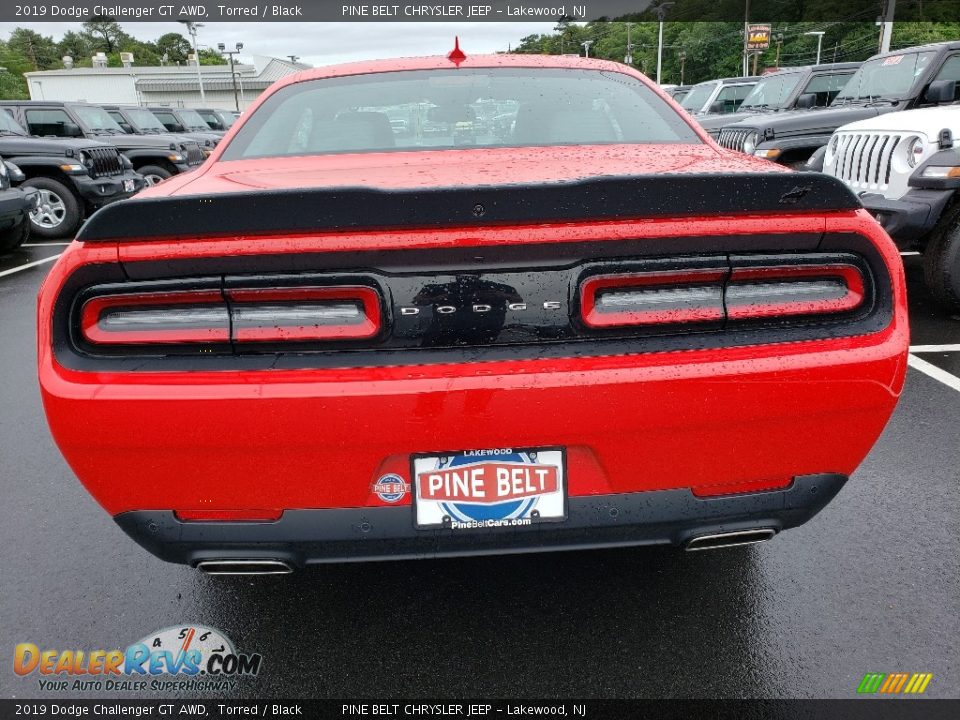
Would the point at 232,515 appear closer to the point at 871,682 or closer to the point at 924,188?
the point at 871,682

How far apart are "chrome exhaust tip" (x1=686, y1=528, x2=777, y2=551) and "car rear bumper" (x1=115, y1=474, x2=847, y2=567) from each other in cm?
1

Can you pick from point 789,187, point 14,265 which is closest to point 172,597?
point 789,187

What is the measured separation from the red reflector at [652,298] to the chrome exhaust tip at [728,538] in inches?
20.5

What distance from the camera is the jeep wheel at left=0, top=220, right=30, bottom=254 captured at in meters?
8.38

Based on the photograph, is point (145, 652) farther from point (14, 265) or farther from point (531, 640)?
point (14, 265)

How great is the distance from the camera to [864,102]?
8.47m

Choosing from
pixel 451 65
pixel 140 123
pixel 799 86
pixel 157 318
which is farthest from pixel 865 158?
pixel 140 123

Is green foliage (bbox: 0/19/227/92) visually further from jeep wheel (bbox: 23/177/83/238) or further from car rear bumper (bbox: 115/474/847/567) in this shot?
car rear bumper (bbox: 115/474/847/567)

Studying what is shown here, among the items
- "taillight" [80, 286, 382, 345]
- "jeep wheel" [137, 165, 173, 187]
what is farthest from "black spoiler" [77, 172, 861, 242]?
"jeep wheel" [137, 165, 173, 187]

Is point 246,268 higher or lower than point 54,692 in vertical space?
higher

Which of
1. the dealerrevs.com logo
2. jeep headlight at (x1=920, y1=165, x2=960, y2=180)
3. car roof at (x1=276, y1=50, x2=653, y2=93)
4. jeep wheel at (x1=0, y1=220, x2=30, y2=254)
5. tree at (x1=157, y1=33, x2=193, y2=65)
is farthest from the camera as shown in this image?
tree at (x1=157, y1=33, x2=193, y2=65)

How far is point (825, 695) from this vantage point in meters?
1.85

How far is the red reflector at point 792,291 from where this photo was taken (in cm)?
168

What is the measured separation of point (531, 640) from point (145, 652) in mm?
1089
